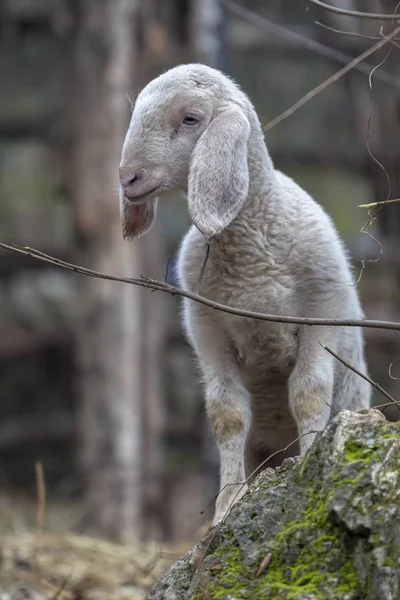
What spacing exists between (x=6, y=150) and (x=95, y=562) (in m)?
5.95

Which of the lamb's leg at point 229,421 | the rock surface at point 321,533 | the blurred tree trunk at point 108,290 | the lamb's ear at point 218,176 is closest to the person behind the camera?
the rock surface at point 321,533

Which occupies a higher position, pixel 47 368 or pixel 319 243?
pixel 47 368

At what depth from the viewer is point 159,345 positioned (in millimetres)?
8727

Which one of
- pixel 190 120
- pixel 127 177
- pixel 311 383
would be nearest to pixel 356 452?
pixel 311 383

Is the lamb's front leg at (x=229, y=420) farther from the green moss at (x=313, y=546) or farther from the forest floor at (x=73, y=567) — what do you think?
the green moss at (x=313, y=546)

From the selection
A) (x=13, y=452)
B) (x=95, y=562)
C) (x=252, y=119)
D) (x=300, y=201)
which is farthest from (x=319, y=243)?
(x=13, y=452)

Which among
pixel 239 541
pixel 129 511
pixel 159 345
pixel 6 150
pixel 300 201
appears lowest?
pixel 239 541

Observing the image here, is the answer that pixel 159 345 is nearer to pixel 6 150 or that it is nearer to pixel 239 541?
pixel 6 150

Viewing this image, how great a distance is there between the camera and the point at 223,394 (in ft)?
12.3

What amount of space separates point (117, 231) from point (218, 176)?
16.4 ft

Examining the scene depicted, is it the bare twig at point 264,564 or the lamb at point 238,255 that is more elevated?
the lamb at point 238,255

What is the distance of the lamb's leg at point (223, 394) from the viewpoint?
366 cm

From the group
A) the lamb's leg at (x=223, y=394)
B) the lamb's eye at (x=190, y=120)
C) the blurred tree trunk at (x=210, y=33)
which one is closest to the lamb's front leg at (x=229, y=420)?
the lamb's leg at (x=223, y=394)

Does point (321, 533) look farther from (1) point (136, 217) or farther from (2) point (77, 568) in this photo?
(2) point (77, 568)
